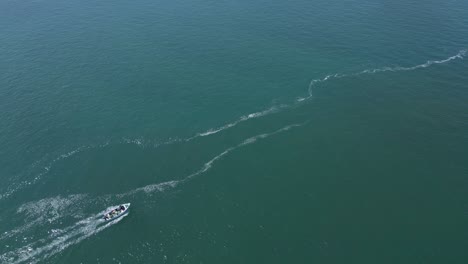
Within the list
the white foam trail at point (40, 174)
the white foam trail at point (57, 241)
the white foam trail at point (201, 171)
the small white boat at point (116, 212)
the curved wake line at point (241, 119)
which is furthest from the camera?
the curved wake line at point (241, 119)

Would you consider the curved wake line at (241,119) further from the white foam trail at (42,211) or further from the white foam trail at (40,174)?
the white foam trail at (42,211)

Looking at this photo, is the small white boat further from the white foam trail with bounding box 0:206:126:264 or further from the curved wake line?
the curved wake line

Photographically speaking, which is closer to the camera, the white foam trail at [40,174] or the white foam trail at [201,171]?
the white foam trail at [40,174]

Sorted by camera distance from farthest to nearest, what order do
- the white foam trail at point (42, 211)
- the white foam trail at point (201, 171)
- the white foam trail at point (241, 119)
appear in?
the white foam trail at point (241, 119), the white foam trail at point (201, 171), the white foam trail at point (42, 211)

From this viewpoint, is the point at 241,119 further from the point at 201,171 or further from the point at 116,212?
the point at 116,212

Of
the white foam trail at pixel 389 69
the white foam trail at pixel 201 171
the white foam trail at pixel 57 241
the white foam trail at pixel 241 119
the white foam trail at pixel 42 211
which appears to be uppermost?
the white foam trail at pixel 389 69

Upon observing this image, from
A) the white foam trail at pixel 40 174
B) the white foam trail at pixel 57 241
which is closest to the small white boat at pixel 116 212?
the white foam trail at pixel 57 241

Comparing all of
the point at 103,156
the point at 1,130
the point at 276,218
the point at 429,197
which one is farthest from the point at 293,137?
the point at 1,130

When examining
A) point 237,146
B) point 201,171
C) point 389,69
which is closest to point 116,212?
point 201,171
